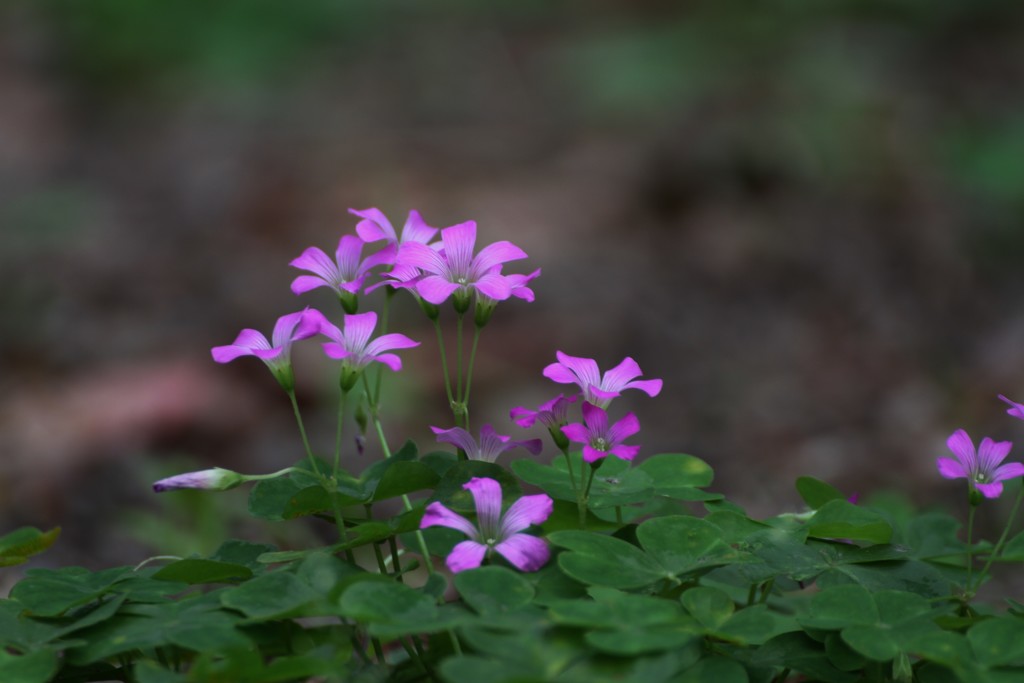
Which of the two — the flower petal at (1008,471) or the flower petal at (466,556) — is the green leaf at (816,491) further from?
the flower petal at (466,556)

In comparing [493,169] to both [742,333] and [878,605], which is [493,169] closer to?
[742,333]

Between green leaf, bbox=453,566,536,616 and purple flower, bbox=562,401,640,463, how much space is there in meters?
0.18

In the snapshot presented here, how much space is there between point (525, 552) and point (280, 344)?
0.39 meters

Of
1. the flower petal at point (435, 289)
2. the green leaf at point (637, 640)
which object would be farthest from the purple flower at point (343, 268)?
the green leaf at point (637, 640)

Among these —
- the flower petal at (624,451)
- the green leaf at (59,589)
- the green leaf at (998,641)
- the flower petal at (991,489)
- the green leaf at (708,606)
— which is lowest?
the green leaf at (998,641)

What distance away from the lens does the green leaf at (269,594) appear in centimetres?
123

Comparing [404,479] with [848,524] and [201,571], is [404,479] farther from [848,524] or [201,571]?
[848,524]

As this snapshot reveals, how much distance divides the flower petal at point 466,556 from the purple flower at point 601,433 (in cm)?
17

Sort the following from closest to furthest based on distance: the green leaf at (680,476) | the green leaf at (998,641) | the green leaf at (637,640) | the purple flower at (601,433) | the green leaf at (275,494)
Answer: the green leaf at (637,640), the green leaf at (998,641), the purple flower at (601,433), the green leaf at (275,494), the green leaf at (680,476)

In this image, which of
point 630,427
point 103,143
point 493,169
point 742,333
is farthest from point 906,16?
point 630,427

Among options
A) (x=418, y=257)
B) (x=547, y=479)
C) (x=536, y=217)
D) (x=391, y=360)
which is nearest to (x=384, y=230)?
(x=418, y=257)

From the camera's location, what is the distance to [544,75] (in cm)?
873

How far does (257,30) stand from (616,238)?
4348 mm

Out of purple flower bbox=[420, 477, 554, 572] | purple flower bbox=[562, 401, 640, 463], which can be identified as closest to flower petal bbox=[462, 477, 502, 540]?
purple flower bbox=[420, 477, 554, 572]
